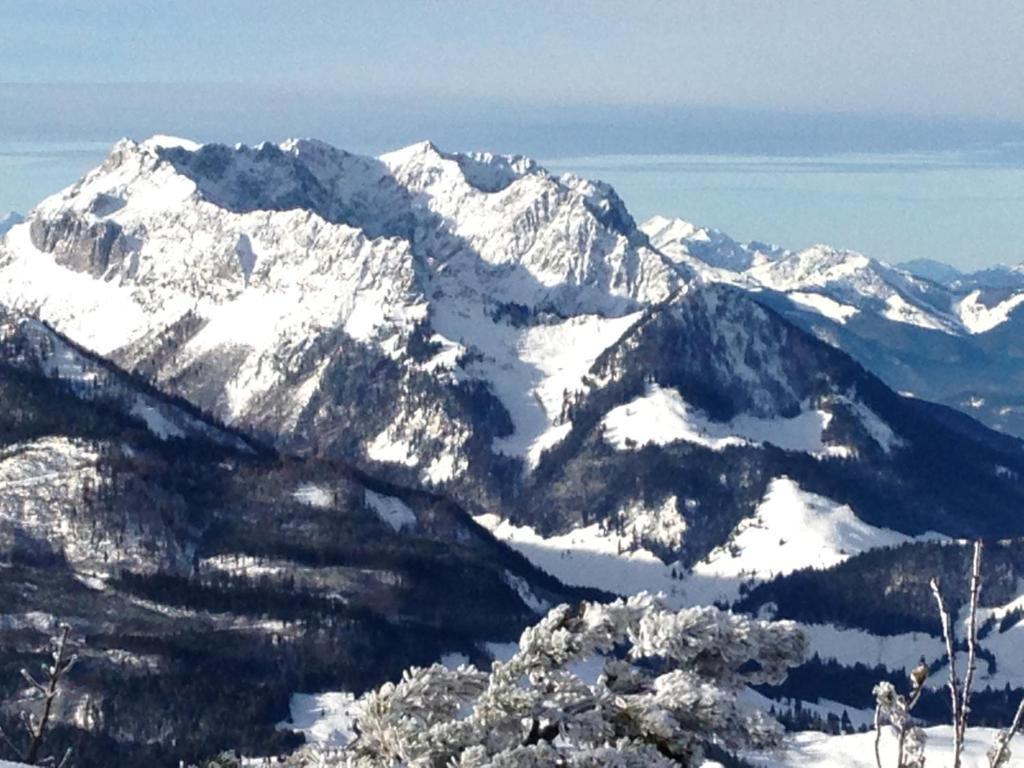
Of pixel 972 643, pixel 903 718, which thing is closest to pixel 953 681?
pixel 972 643

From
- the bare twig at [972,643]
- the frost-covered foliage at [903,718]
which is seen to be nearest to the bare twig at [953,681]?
the bare twig at [972,643]

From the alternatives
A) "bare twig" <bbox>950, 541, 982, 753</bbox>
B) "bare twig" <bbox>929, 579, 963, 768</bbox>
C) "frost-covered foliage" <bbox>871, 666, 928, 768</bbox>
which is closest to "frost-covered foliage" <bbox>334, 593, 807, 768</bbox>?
"frost-covered foliage" <bbox>871, 666, 928, 768</bbox>

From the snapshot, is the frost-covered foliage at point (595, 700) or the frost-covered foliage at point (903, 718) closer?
the frost-covered foliage at point (903, 718)

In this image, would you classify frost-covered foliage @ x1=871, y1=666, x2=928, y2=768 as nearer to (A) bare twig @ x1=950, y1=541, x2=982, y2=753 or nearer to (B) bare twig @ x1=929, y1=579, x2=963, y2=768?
(B) bare twig @ x1=929, y1=579, x2=963, y2=768

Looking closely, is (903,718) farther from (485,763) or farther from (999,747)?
(485,763)

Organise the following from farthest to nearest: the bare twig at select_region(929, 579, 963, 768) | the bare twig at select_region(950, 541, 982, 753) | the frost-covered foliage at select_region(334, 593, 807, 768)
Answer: the frost-covered foliage at select_region(334, 593, 807, 768), the bare twig at select_region(929, 579, 963, 768), the bare twig at select_region(950, 541, 982, 753)

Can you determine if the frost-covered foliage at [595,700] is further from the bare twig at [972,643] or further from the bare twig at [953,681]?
the bare twig at [972,643]

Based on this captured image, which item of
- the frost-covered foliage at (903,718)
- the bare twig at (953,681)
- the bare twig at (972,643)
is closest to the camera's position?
the bare twig at (972,643)

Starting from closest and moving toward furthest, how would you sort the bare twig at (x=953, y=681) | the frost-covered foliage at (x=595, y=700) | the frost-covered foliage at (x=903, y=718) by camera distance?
the bare twig at (x=953, y=681) < the frost-covered foliage at (x=903, y=718) < the frost-covered foliage at (x=595, y=700)
